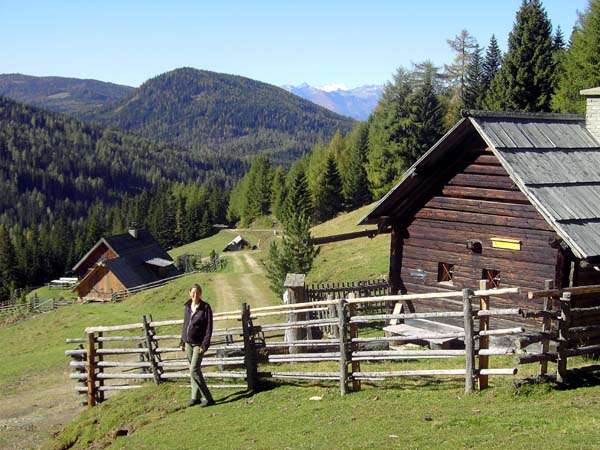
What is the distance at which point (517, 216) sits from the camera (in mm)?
15852

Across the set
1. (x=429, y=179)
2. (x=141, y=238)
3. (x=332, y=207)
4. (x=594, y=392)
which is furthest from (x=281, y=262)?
(x=332, y=207)

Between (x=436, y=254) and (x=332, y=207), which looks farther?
(x=332, y=207)

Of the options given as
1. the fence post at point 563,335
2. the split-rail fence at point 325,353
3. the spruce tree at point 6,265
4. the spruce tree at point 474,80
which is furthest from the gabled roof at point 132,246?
the fence post at point 563,335

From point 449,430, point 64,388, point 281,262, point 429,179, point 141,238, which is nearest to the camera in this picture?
point 449,430

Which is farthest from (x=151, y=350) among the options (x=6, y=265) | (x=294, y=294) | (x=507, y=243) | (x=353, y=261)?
(x=6, y=265)

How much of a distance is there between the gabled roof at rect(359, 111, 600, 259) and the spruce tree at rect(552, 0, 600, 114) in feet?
95.6

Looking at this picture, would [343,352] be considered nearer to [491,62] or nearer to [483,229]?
[483,229]

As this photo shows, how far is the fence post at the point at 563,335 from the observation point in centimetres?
1035

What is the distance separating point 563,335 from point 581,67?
135 feet

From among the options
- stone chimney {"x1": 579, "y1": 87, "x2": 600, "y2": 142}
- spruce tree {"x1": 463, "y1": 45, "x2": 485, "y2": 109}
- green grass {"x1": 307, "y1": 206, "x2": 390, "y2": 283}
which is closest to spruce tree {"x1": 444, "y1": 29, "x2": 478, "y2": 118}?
spruce tree {"x1": 463, "y1": 45, "x2": 485, "y2": 109}

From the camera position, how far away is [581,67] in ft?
150

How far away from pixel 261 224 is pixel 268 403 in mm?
105899

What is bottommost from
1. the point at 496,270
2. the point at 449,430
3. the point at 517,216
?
the point at 449,430

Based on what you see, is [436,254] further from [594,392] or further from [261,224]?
[261,224]
